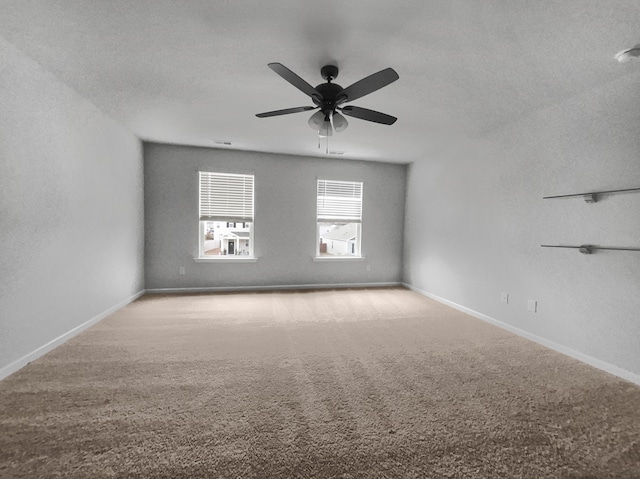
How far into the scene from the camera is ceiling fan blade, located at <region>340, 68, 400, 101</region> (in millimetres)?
1797

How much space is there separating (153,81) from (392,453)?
3.33 meters

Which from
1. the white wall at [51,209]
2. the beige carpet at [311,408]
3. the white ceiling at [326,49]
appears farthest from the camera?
the white wall at [51,209]

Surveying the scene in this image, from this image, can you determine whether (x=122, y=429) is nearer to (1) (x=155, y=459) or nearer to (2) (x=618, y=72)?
(1) (x=155, y=459)

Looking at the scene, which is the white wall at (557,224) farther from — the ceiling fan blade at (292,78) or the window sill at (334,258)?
the ceiling fan blade at (292,78)

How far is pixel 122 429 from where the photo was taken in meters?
1.56

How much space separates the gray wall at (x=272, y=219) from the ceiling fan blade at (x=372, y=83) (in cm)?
302

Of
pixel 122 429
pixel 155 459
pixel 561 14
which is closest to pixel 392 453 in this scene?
pixel 155 459

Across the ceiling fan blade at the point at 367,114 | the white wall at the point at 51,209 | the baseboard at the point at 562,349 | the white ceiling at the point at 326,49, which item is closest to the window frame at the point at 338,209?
the baseboard at the point at 562,349

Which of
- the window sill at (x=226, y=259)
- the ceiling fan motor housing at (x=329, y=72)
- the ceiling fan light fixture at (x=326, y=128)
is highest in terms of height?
the ceiling fan motor housing at (x=329, y=72)

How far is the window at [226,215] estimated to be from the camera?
4793mm

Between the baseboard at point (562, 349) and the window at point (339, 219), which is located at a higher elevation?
the window at point (339, 219)

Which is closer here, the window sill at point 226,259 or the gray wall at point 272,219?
the gray wall at point 272,219

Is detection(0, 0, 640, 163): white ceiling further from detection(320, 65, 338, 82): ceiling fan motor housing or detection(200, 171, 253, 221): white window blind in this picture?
detection(200, 171, 253, 221): white window blind

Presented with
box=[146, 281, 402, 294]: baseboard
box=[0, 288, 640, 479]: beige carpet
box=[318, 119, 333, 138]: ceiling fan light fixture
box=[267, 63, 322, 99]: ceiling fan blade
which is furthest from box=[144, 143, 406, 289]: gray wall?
box=[267, 63, 322, 99]: ceiling fan blade
